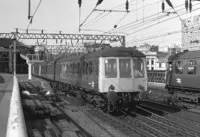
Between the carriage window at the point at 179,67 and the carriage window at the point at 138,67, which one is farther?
the carriage window at the point at 179,67

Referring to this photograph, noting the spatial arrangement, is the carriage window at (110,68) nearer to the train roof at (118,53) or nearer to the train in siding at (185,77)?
the train roof at (118,53)

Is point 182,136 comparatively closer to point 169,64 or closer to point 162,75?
point 169,64

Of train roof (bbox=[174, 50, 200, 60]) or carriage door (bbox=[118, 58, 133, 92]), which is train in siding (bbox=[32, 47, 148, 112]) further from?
train roof (bbox=[174, 50, 200, 60])

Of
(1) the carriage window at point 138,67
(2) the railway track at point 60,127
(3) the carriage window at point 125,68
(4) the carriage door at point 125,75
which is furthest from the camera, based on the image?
(1) the carriage window at point 138,67

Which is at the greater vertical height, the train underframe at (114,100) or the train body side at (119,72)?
the train body side at (119,72)

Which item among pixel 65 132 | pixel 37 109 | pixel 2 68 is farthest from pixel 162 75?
pixel 2 68

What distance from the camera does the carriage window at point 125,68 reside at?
14.5 meters

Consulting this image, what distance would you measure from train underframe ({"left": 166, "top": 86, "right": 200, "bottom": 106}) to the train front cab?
13.9 feet

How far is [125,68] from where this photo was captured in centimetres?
1460

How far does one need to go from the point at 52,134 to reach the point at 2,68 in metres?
79.6

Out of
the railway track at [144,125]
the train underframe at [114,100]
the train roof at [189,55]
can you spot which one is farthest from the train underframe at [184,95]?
the train underframe at [114,100]

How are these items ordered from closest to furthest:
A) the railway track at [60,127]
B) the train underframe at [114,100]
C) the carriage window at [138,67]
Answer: the railway track at [60,127] → the train underframe at [114,100] → the carriage window at [138,67]

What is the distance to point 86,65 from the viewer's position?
55.7 feet

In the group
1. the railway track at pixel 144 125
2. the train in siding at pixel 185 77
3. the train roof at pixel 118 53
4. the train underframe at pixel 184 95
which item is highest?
the train roof at pixel 118 53
